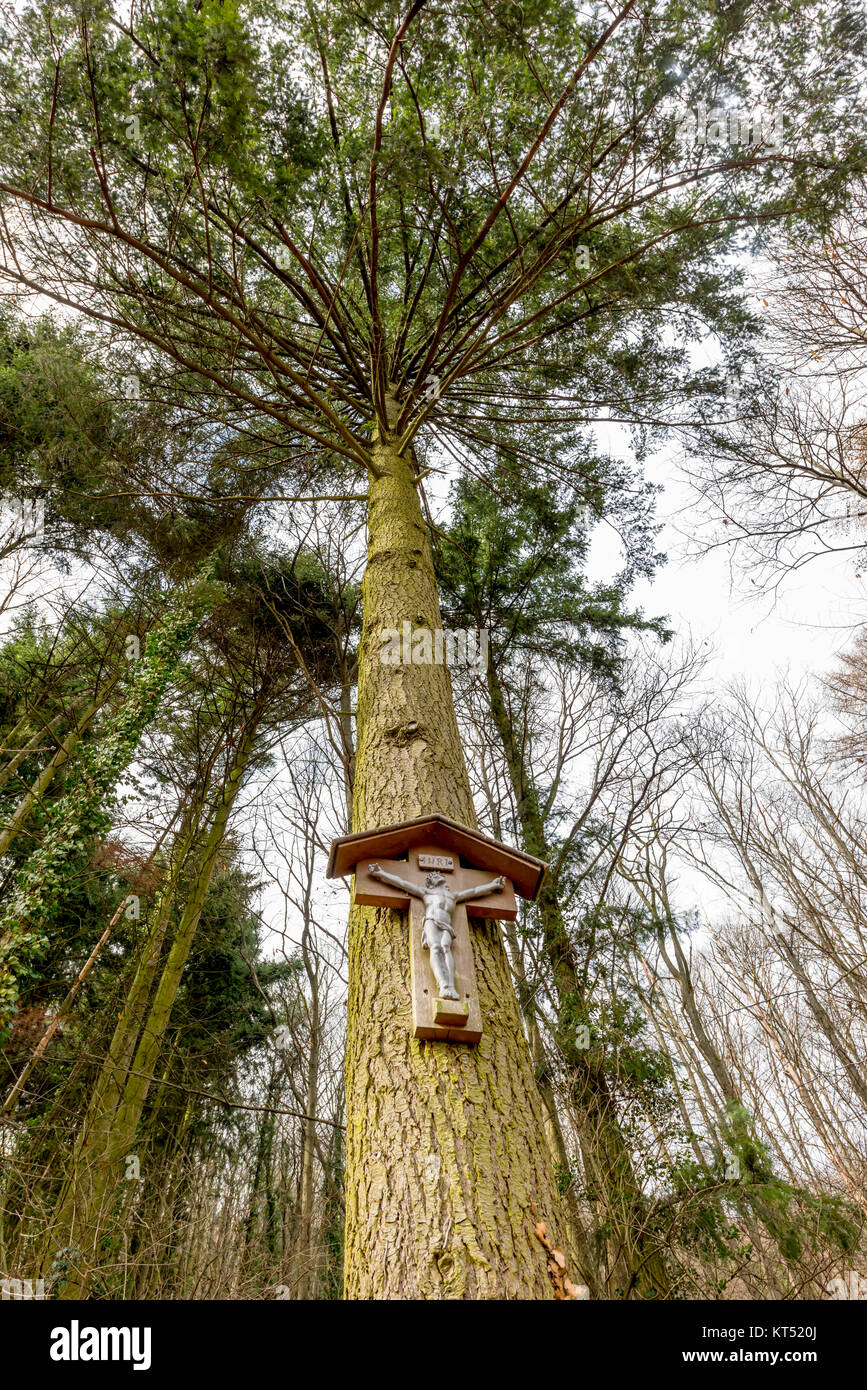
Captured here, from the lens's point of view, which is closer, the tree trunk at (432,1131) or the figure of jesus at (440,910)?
the tree trunk at (432,1131)

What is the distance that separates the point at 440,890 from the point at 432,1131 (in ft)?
2.12

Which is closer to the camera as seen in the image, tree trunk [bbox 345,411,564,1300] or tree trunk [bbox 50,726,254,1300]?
tree trunk [bbox 345,411,564,1300]

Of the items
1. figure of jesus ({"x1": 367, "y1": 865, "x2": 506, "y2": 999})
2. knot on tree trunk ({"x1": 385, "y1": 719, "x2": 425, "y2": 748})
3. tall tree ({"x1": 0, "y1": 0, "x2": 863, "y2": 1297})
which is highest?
tall tree ({"x1": 0, "y1": 0, "x2": 863, "y2": 1297})

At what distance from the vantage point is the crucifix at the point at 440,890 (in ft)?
6.53

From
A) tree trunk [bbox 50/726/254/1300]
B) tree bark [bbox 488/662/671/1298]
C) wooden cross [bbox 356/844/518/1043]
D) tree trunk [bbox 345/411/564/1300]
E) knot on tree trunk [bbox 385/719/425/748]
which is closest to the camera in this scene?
tree trunk [bbox 345/411/564/1300]

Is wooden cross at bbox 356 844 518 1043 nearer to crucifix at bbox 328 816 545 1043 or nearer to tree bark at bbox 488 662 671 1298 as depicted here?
crucifix at bbox 328 816 545 1043

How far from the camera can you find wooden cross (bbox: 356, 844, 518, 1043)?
6.45 feet

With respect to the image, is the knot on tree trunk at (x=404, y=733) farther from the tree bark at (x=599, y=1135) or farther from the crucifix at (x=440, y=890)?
the tree bark at (x=599, y=1135)

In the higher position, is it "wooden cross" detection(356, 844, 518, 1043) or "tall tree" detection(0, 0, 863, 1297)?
"tall tree" detection(0, 0, 863, 1297)

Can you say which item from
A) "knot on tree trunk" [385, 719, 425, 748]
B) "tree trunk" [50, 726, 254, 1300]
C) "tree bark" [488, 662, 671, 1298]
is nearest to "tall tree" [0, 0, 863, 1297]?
"knot on tree trunk" [385, 719, 425, 748]

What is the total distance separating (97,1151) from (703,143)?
9.69 m

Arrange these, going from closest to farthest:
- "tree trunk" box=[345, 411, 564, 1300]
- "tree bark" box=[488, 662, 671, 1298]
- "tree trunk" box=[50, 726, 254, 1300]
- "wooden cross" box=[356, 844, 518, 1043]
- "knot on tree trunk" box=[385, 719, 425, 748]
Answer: "tree trunk" box=[345, 411, 564, 1300]
"wooden cross" box=[356, 844, 518, 1043]
"knot on tree trunk" box=[385, 719, 425, 748]
"tree bark" box=[488, 662, 671, 1298]
"tree trunk" box=[50, 726, 254, 1300]

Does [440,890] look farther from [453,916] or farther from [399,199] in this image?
[399,199]

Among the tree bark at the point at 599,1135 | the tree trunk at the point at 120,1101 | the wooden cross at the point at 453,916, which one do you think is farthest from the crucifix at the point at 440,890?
the tree trunk at the point at 120,1101
